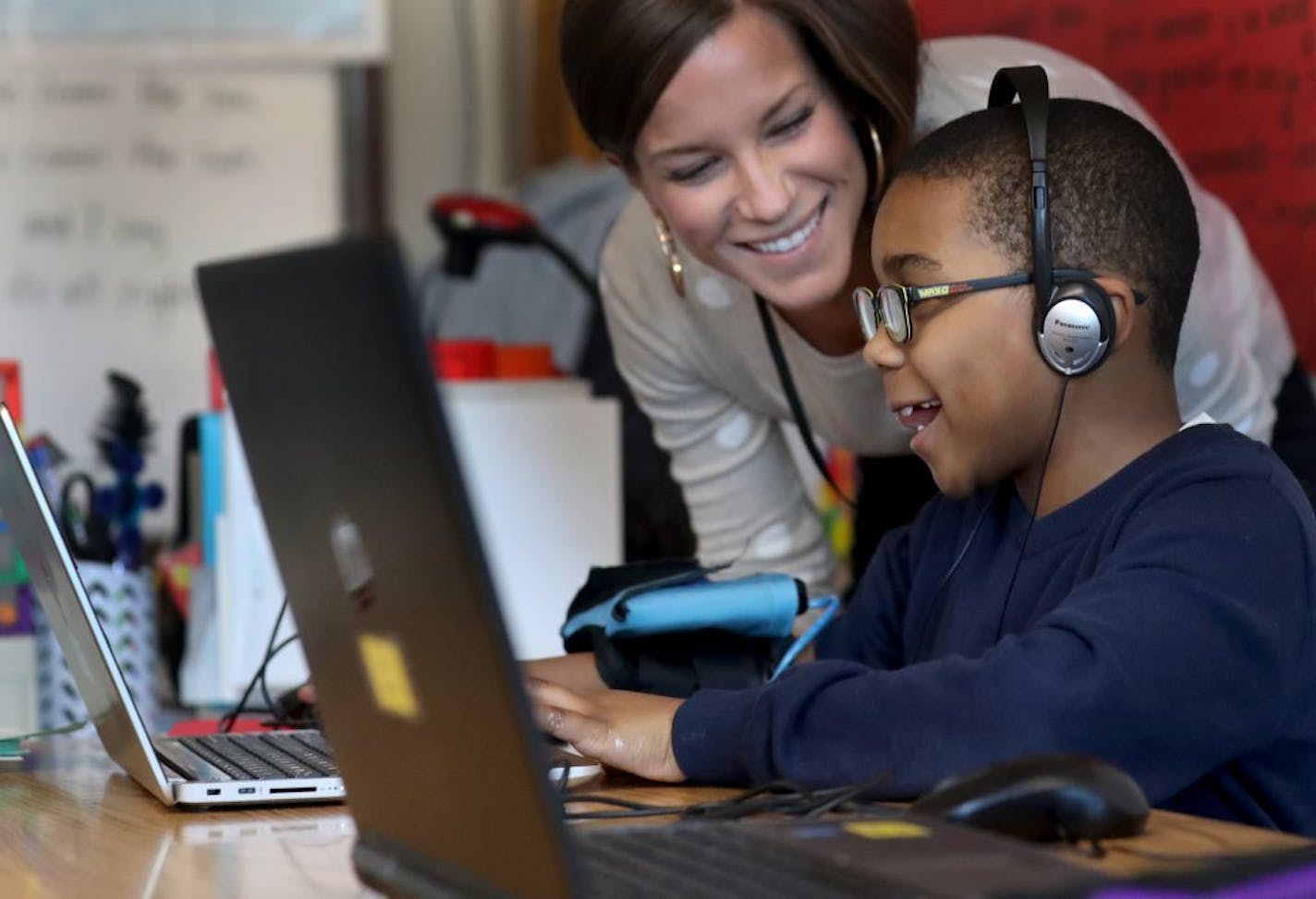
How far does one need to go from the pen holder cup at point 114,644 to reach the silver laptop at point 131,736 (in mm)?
377

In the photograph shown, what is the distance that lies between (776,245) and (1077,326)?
1.35 ft

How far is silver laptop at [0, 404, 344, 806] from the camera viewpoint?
3.71ft

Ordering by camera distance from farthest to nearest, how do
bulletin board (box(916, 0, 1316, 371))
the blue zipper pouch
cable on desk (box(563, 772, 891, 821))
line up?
bulletin board (box(916, 0, 1316, 371)) < the blue zipper pouch < cable on desk (box(563, 772, 891, 821))

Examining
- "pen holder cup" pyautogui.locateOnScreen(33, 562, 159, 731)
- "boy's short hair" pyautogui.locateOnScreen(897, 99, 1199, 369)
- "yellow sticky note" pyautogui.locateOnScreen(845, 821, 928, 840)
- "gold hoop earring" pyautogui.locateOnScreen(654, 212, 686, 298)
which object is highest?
"boy's short hair" pyautogui.locateOnScreen(897, 99, 1199, 369)

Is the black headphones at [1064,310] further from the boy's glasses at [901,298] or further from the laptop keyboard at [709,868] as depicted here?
the laptop keyboard at [709,868]

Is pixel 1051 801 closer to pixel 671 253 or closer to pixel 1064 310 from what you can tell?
pixel 1064 310

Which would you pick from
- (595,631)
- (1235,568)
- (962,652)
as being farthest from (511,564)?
(1235,568)

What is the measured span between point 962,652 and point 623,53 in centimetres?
52

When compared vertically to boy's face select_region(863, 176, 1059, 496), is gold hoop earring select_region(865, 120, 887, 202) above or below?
above

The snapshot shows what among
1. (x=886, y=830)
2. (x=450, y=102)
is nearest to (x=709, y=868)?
(x=886, y=830)

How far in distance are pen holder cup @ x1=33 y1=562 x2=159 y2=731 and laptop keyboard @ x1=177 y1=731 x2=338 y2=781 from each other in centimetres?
42

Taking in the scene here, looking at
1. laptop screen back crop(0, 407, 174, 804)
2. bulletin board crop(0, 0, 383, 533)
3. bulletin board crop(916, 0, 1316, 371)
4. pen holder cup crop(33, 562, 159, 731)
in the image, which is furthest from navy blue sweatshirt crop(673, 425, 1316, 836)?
bulletin board crop(0, 0, 383, 533)

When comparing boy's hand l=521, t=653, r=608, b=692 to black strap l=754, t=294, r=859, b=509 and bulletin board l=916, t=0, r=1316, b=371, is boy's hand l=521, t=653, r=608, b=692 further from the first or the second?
bulletin board l=916, t=0, r=1316, b=371

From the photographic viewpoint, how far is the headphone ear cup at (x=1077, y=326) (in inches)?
44.8
